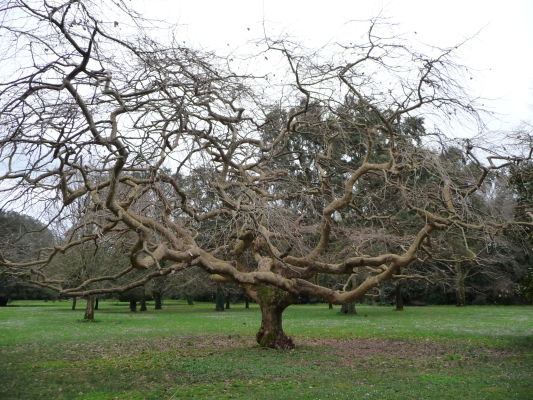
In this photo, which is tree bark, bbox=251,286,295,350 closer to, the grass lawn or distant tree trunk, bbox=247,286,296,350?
distant tree trunk, bbox=247,286,296,350

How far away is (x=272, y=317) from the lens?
44.8 feet

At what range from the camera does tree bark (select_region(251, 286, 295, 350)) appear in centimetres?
1344

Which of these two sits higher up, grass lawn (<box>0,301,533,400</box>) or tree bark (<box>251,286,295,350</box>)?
tree bark (<box>251,286,295,350</box>)

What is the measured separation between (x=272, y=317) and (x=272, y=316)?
0.11 ft

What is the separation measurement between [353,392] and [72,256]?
19.3 meters

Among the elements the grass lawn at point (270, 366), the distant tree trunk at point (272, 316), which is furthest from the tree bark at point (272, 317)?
the grass lawn at point (270, 366)

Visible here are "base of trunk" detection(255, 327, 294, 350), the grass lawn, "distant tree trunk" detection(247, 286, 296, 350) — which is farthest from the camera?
"base of trunk" detection(255, 327, 294, 350)

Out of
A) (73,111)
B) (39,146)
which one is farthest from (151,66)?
(39,146)

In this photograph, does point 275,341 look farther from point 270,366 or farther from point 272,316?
point 270,366

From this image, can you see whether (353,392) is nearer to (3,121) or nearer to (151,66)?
(151,66)

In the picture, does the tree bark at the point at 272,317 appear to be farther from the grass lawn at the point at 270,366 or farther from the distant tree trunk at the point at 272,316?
the grass lawn at the point at 270,366

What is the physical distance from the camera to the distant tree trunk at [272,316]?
13.4m

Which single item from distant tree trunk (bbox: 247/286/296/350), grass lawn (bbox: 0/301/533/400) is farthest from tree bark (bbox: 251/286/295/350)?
grass lawn (bbox: 0/301/533/400)

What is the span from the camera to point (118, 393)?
844cm
